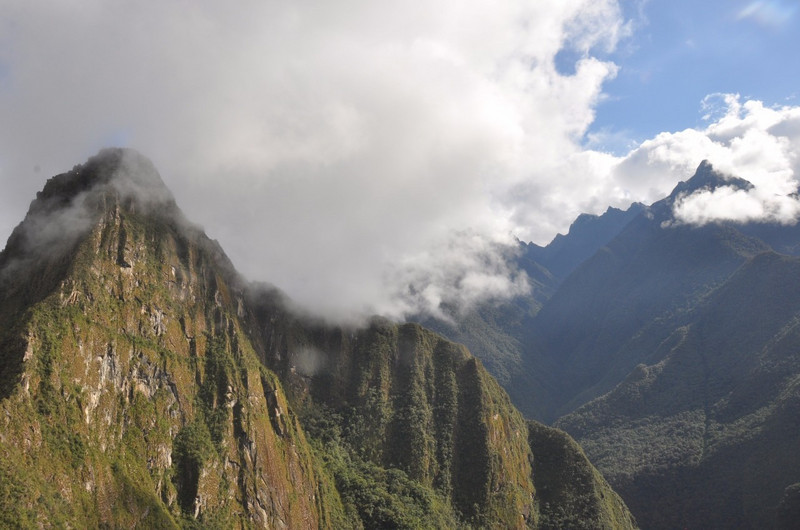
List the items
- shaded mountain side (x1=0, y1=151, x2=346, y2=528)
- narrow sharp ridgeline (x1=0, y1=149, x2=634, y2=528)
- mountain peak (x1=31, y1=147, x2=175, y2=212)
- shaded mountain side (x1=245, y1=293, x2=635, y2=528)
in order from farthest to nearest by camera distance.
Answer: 1. shaded mountain side (x1=245, y1=293, x2=635, y2=528)
2. mountain peak (x1=31, y1=147, x2=175, y2=212)
3. narrow sharp ridgeline (x1=0, y1=149, x2=634, y2=528)
4. shaded mountain side (x1=0, y1=151, x2=346, y2=528)

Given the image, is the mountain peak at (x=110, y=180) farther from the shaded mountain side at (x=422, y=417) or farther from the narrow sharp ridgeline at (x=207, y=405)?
the shaded mountain side at (x=422, y=417)

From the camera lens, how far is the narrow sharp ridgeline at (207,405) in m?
80.9

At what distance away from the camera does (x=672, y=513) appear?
198 metres

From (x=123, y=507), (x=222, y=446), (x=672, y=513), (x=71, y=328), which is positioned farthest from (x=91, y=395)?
(x=672, y=513)

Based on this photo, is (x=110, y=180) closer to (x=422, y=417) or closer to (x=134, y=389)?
(x=134, y=389)

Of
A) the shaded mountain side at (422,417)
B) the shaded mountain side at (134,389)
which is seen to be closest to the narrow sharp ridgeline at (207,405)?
→ the shaded mountain side at (134,389)

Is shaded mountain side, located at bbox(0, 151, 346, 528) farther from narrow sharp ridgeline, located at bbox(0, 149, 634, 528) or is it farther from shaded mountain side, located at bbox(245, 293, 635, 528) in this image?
shaded mountain side, located at bbox(245, 293, 635, 528)

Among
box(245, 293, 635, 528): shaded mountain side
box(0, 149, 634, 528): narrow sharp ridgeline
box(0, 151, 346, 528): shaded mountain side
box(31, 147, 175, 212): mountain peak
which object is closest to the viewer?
box(0, 151, 346, 528): shaded mountain side

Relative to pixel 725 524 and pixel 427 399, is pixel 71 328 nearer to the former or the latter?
pixel 427 399

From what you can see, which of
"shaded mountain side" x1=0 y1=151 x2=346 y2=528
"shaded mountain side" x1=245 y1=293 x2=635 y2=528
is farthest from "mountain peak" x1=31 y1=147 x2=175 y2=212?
"shaded mountain side" x1=245 y1=293 x2=635 y2=528

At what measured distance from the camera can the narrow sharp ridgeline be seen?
8088 centimetres

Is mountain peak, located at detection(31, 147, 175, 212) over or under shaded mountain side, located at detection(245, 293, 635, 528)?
over

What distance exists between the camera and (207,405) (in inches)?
4611

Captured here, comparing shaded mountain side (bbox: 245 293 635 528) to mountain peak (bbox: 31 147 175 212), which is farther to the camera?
shaded mountain side (bbox: 245 293 635 528)
